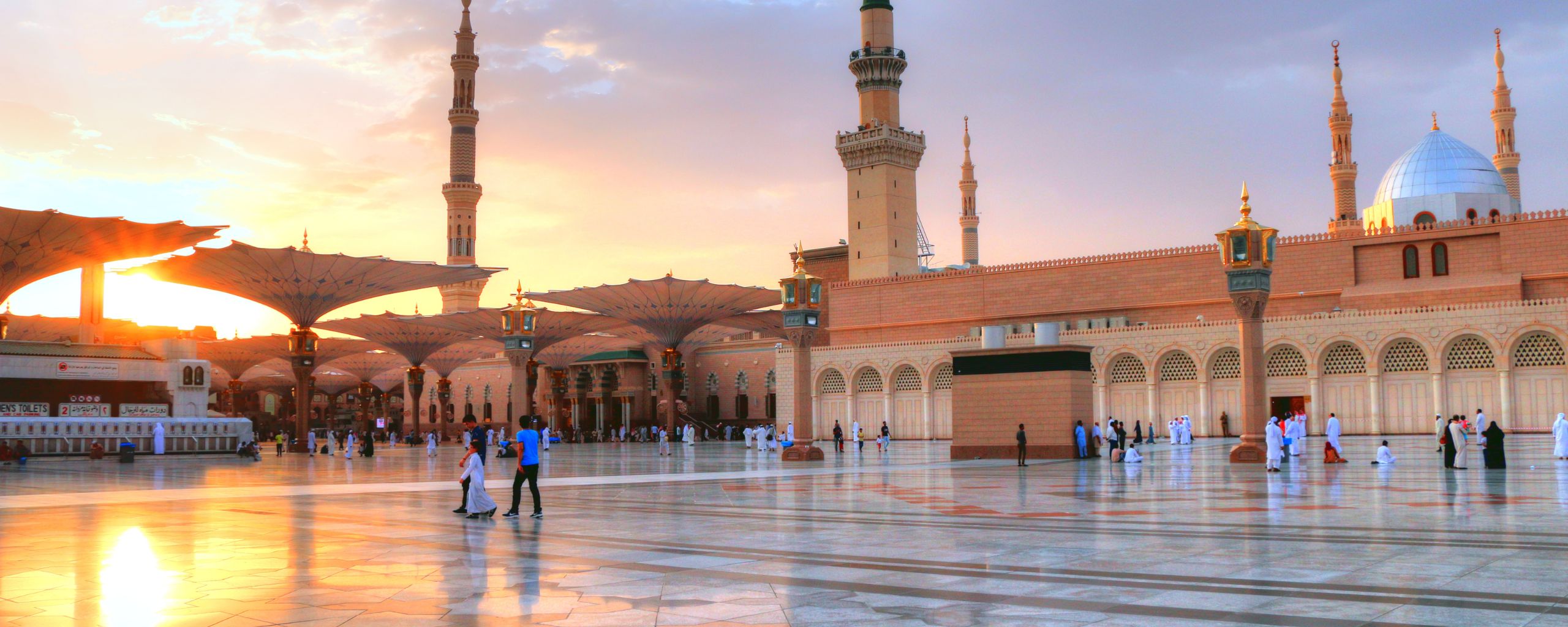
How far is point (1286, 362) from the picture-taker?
3584 cm

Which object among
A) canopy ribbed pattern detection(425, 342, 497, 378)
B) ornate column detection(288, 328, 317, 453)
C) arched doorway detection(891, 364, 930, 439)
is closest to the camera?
ornate column detection(288, 328, 317, 453)

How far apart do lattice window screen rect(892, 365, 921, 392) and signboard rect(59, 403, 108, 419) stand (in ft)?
85.8

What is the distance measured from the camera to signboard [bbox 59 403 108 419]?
3216 centimetres

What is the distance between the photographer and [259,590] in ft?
19.4

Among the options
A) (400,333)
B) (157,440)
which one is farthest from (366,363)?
(157,440)

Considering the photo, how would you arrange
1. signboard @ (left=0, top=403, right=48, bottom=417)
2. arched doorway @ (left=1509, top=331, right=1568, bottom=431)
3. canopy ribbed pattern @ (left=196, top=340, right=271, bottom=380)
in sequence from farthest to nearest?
1. canopy ribbed pattern @ (left=196, top=340, right=271, bottom=380)
2. arched doorway @ (left=1509, top=331, right=1568, bottom=431)
3. signboard @ (left=0, top=403, right=48, bottom=417)

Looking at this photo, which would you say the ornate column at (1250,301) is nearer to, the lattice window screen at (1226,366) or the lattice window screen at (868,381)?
the lattice window screen at (1226,366)

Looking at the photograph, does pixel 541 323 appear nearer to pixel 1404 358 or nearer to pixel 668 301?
pixel 668 301

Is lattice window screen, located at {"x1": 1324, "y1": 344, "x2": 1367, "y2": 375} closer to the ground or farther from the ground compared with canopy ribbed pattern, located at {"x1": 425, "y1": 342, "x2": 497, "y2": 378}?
closer to the ground

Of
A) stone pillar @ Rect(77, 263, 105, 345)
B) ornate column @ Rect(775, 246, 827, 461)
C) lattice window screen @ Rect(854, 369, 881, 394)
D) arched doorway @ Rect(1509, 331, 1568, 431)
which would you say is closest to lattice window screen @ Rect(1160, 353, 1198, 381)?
arched doorway @ Rect(1509, 331, 1568, 431)

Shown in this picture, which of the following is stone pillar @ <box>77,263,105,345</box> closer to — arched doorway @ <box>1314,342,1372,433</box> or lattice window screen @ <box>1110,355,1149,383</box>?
lattice window screen @ <box>1110,355,1149,383</box>

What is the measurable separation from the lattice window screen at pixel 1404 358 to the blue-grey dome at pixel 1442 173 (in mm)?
9877

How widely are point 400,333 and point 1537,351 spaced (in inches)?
1667

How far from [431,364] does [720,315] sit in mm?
23585
